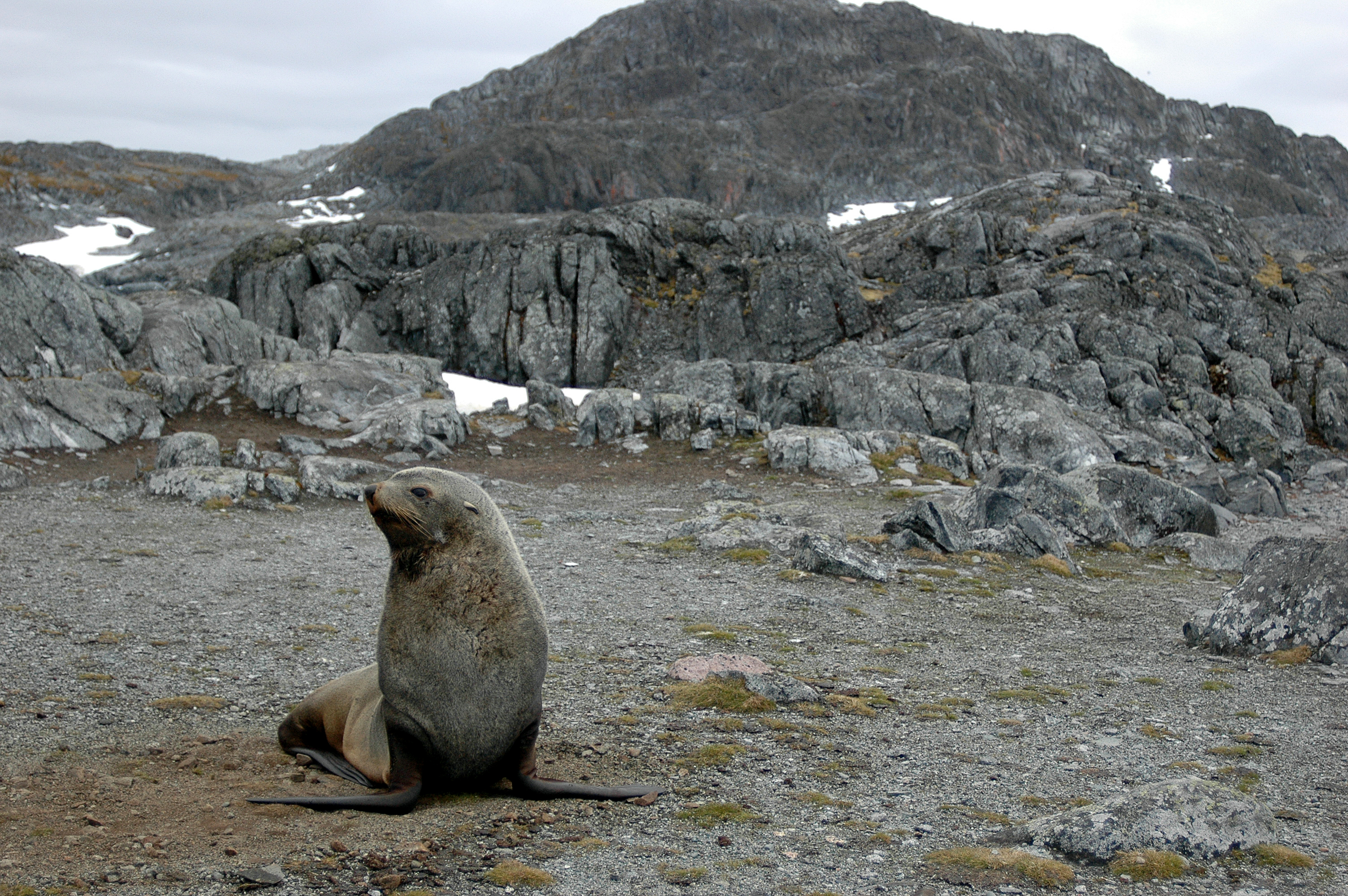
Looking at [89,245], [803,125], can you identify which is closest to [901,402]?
[89,245]

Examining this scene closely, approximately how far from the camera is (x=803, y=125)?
6024 inches

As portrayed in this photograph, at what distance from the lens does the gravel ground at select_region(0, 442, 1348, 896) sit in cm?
569

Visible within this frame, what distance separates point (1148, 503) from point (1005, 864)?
798 inches

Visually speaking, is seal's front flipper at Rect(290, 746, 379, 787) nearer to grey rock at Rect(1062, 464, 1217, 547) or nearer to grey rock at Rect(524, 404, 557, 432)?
grey rock at Rect(1062, 464, 1217, 547)

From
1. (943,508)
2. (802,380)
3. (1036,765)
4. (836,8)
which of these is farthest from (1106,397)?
(836,8)

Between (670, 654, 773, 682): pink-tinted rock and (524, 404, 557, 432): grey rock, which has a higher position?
(524, 404, 557, 432): grey rock

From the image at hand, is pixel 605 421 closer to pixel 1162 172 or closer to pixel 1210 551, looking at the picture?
pixel 1210 551

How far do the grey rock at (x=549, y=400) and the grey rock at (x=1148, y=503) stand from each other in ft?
64.8

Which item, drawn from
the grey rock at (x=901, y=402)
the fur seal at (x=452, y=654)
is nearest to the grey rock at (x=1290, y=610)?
the fur seal at (x=452, y=654)

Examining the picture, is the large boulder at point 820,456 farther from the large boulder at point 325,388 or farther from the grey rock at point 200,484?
the grey rock at point 200,484

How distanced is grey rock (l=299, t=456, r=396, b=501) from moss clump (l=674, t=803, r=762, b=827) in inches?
676

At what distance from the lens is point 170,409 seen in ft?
106

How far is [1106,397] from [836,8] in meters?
176

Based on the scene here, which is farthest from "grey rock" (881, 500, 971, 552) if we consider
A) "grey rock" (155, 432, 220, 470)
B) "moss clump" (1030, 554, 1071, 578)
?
"grey rock" (155, 432, 220, 470)
